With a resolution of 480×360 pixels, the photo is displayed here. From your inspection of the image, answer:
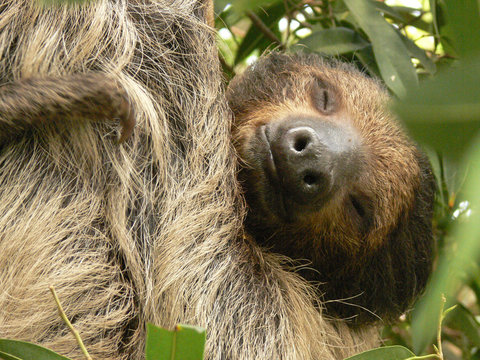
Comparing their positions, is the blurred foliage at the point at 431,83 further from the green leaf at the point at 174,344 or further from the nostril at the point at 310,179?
the green leaf at the point at 174,344

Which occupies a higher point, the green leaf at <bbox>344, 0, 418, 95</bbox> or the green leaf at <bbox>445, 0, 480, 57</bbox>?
the green leaf at <bbox>445, 0, 480, 57</bbox>

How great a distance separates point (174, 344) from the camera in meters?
2.21

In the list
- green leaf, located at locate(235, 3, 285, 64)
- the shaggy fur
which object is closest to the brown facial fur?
the shaggy fur

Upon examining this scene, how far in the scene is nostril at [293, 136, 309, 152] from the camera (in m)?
3.38

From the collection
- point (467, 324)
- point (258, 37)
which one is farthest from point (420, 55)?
point (467, 324)

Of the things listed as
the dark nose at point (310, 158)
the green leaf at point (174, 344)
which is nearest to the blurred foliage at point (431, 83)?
the dark nose at point (310, 158)

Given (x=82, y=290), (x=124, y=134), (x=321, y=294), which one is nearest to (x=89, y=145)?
(x=124, y=134)

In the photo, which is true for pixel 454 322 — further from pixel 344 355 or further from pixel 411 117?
pixel 411 117

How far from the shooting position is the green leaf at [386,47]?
3.82 metres

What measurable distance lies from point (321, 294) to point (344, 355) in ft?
1.43

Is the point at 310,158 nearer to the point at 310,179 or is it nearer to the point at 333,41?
the point at 310,179

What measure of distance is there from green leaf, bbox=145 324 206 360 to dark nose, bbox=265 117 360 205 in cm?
138

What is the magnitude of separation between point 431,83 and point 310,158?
231 centimetres

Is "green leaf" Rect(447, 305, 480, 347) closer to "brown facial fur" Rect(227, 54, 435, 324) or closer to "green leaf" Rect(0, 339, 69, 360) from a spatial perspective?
"brown facial fur" Rect(227, 54, 435, 324)
